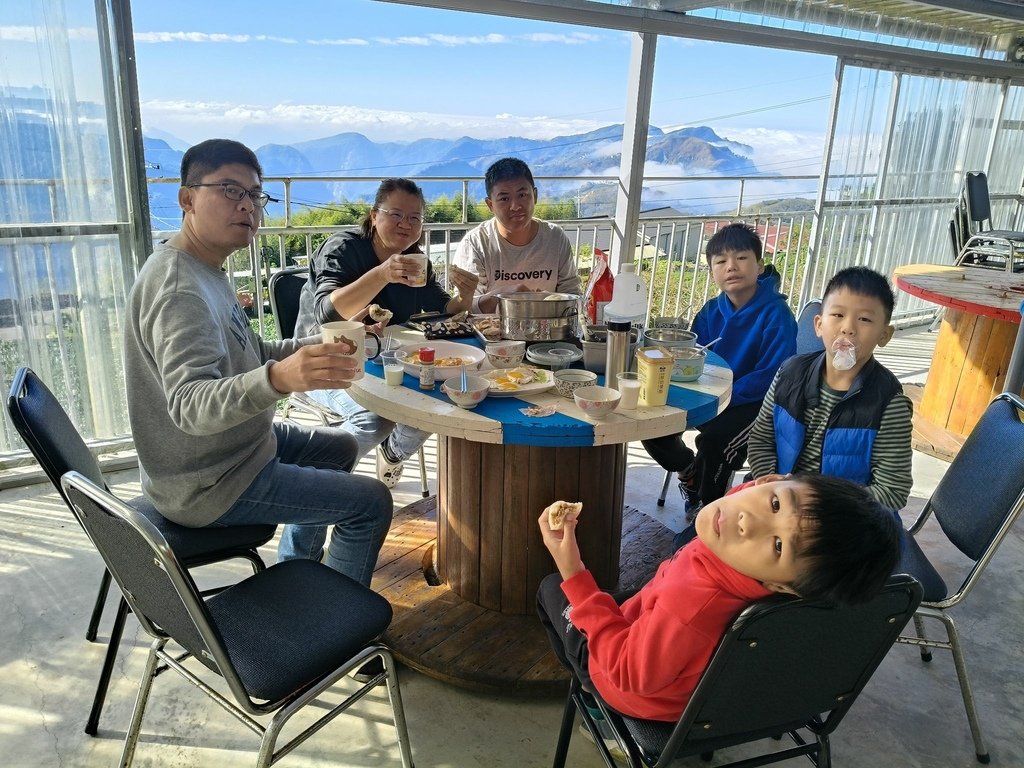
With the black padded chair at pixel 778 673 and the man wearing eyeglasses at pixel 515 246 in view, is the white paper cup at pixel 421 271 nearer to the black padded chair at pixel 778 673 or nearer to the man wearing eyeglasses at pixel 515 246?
the man wearing eyeglasses at pixel 515 246

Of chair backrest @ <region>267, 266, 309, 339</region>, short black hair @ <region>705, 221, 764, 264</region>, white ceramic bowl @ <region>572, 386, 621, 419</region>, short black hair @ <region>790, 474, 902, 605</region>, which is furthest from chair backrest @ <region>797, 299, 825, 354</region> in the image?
chair backrest @ <region>267, 266, 309, 339</region>

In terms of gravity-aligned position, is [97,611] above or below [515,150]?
below

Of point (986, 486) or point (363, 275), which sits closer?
point (986, 486)

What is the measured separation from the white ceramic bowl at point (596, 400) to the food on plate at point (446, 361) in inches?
15.3

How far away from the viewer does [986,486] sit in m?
1.71

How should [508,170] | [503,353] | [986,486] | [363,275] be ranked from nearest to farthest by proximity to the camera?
[986,486] → [503,353] → [363,275] → [508,170]

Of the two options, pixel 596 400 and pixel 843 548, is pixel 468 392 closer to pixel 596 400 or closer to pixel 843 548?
pixel 596 400

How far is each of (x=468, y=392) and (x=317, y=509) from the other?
521 millimetres

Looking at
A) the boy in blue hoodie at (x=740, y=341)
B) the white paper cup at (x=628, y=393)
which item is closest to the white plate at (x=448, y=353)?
the white paper cup at (x=628, y=393)

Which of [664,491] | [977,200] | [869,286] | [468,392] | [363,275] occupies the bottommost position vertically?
[664,491]

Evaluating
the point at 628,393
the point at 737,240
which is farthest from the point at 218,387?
the point at 737,240

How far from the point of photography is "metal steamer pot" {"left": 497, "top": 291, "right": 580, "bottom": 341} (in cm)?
222

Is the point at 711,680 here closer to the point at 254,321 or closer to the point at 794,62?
the point at 254,321

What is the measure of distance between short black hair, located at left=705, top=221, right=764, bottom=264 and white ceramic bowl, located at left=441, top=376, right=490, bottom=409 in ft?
4.11
